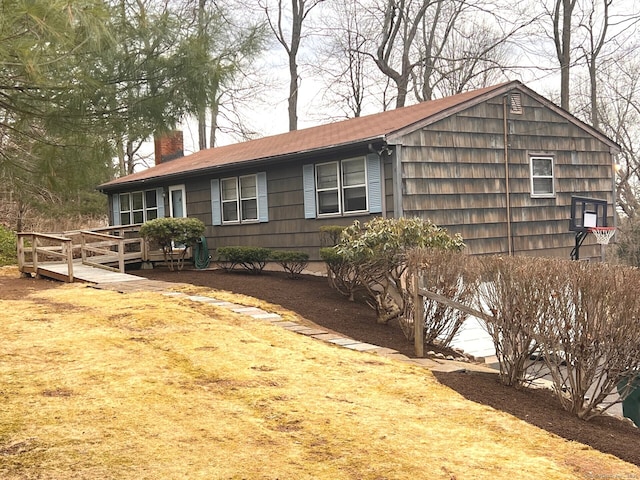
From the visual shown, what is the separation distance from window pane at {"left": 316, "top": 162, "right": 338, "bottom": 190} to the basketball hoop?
19.1 feet

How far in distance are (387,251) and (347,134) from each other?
17.1ft

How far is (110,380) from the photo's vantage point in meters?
6.20

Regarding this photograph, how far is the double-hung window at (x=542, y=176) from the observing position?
1591 centimetres

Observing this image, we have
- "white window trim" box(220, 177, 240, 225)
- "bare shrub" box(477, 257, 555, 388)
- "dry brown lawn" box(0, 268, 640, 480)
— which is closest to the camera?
"dry brown lawn" box(0, 268, 640, 480)

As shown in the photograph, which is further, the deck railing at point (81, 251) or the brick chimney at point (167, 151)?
the brick chimney at point (167, 151)

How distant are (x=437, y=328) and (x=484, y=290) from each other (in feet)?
5.04

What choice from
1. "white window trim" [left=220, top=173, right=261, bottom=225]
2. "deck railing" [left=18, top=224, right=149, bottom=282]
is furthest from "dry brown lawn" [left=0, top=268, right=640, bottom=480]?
"white window trim" [left=220, top=173, right=261, bottom=225]

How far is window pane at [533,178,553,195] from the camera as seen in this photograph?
52.3 ft

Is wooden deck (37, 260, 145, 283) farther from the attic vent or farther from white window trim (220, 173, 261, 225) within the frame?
the attic vent

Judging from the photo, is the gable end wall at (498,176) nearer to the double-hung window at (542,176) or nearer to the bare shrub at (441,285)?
the double-hung window at (542,176)

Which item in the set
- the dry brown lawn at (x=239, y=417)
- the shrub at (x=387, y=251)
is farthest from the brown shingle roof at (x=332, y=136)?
the dry brown lawn at (x=239, y=417)

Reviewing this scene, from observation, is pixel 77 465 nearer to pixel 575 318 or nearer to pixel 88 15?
pixel 575 318

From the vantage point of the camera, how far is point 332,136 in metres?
15.8

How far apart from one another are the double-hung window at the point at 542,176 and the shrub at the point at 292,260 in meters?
5.49
